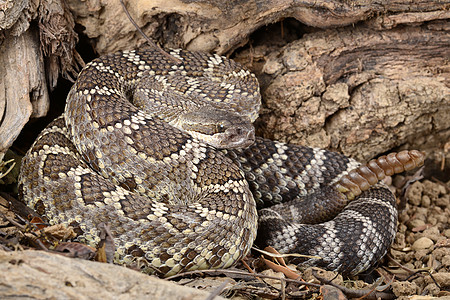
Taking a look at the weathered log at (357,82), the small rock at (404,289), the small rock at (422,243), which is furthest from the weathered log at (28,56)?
the small rock at (422,243)

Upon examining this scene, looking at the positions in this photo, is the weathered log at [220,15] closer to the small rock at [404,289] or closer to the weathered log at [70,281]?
the small rock at [404,289]

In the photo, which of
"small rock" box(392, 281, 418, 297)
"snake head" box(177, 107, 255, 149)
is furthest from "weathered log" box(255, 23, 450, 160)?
"small rock" box(392, 281, 418, 297)

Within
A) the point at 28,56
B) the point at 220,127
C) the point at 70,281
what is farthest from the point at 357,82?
the point at 70,281

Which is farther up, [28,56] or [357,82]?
[28,56]

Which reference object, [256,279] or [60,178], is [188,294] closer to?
[256,279]

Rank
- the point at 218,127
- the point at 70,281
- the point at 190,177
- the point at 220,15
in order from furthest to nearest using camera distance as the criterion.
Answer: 1. the point at 220,15
2. the point at 218,127
3. the point at 190,177
4. the point at 70,281

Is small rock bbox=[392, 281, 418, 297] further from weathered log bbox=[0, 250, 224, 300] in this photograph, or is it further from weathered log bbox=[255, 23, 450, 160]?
weathered log bbox=[255, 23, 450, 160]

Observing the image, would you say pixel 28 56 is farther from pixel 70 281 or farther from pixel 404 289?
pixel 404 289
